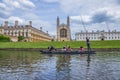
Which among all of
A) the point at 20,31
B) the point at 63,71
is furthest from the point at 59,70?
the point at 20,31

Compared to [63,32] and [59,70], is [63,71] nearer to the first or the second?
[59,70]

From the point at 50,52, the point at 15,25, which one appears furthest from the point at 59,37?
the point at 50,52

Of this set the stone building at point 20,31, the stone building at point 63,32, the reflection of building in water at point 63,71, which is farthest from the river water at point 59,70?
the stone building at point 20,31

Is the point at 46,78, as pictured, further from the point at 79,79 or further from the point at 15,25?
the point at 15,25

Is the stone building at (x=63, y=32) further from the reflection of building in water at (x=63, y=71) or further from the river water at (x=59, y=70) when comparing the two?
the reflection of building in water at (x=63, y=71)

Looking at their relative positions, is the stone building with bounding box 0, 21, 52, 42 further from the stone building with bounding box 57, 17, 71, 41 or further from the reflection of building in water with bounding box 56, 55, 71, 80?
the reflection of building in water with bounding box 56, 55, 71, 80

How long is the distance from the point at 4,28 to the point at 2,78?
14224cm

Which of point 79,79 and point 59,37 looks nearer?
point 79,79

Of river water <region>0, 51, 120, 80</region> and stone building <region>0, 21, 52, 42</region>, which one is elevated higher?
stone building <region>0, 21, 52, 42</region>

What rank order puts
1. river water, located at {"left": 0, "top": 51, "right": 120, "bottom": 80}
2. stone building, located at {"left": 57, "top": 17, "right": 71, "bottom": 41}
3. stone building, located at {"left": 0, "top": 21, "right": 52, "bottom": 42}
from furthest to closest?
stone building, located at {"left": 0, "top": 21, "right": 52, "bottom": 42} → stone building, located at {"left": 57, "top": 17, "right": 71, "bottom": 41} → river water, located at {"left": 0, "top": 51, "right": 120, "bottom": 80}

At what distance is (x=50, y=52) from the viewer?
48344mm

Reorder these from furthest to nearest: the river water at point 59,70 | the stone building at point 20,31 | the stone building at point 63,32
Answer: the stone building at point 20,31 → the stone building at point 63,32 → the river water at point 59,70

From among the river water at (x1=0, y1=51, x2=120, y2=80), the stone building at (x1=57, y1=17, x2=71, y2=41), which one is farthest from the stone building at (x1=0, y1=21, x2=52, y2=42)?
the river water at (x1=0, y1=51, x2=120, y2=80)

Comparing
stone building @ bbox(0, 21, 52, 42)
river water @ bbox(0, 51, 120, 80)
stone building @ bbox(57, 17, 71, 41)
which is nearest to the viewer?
river water @ bbox(0, 51, 120, 80)
